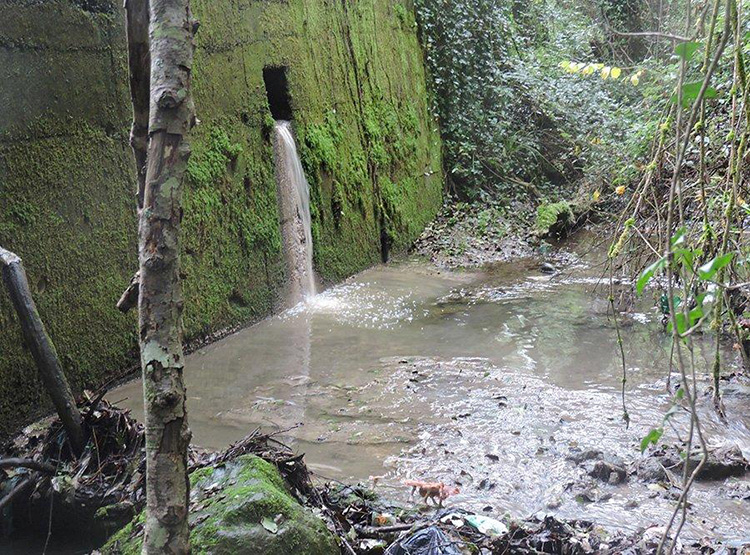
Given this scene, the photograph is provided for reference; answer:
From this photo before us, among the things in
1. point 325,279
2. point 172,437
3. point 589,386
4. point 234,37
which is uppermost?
point 234,37

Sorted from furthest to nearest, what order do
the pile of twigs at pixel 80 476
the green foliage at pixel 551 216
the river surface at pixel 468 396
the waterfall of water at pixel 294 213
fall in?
the green foliage at pixel 551 216
the waterfall of water at pixel 294 213
the river surface at pixel 468 396
the pile of twigs at pixel 80 476

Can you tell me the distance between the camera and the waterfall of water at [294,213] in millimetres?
6488

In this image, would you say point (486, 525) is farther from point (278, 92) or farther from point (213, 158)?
point (278, 92)

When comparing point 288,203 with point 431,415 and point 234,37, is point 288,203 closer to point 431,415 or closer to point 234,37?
point 234,37

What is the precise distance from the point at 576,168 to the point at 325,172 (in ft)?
15.9

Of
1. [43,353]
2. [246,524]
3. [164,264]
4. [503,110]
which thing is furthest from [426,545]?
[503,110]

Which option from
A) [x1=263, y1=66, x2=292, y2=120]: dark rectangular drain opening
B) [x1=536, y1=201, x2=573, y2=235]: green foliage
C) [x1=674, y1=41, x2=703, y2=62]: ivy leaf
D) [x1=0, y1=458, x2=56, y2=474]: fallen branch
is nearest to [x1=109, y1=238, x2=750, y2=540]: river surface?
[x1=0, y1=458, x2=56, y2=474]: fallen branch

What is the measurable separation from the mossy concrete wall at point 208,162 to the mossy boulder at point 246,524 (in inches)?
60.4

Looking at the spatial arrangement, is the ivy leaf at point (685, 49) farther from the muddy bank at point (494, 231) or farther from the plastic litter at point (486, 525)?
the muddy bank at point (494, 231)

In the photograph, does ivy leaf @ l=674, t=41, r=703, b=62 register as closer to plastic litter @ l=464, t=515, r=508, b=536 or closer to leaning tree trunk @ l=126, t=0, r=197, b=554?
leaning tree trunk @ l=126, t=0, r=197, b=554

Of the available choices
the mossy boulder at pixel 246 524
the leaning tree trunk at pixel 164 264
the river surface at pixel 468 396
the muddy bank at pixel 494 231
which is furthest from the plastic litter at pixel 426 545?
the muddy bank at pixel 494 231

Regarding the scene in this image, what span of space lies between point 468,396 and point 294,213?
2.75 meters

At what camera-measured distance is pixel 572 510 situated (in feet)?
10.6

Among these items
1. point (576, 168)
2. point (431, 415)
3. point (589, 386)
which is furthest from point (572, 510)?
point (576, 168)
